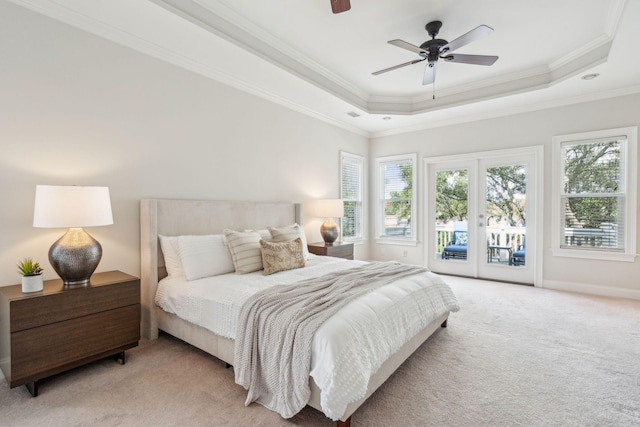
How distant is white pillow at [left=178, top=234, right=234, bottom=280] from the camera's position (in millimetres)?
2775

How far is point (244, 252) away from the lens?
3.04 metres

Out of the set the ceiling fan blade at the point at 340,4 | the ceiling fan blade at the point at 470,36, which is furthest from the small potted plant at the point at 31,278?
the ceiling fan blade at the point at 470,36

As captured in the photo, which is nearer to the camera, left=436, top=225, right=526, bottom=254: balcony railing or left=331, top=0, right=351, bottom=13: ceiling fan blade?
left=331, top=0, right=351, bottom=13: ceiling fan blade

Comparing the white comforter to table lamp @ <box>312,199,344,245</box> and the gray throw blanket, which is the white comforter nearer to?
the gray throw blanket

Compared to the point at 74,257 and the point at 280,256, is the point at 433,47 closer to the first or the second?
the point at 280,256

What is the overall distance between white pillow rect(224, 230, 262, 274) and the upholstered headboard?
0.40m

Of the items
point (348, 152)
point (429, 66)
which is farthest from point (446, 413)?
point (348, 152)

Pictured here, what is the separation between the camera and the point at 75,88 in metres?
2.55

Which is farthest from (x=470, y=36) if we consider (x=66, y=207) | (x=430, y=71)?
(x=66, y=207)

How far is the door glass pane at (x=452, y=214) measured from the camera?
5324 millimetres

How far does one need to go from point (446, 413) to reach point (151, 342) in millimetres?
2445

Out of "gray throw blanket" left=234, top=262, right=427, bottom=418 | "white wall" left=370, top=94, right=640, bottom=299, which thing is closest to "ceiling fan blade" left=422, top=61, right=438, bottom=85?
"white wall" left=370, top=94, right=640, bottom=299

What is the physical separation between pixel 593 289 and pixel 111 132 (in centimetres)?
607

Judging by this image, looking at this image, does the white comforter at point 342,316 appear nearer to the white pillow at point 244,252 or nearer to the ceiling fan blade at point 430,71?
the white pillow at point 244,252
